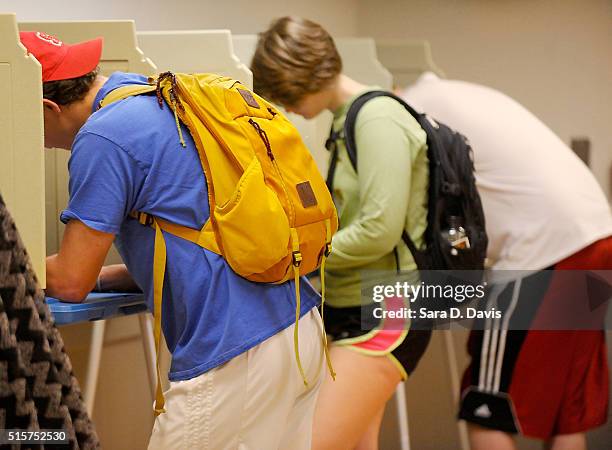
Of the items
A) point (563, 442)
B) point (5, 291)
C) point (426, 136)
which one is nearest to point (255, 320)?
point (5, 291)

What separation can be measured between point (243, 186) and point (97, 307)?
1.16ft

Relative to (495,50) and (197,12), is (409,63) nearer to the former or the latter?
(495,50)

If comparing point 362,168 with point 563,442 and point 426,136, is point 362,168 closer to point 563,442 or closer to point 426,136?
point 426,136

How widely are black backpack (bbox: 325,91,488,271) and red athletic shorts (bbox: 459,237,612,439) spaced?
1.18 feet

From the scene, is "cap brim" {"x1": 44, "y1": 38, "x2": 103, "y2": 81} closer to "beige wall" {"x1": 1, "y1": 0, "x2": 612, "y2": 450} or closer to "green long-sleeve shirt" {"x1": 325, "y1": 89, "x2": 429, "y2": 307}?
"green long-sleeve shirt" {"x1": 325, "y1": 89, "x2": 429, "y2": 307}

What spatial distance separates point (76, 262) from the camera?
1.31 metres

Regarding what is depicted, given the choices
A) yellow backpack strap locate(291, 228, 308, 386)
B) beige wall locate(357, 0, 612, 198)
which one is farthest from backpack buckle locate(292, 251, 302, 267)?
beige wall locate(357, 0, 612, 198)

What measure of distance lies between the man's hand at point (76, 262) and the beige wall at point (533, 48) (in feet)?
8.59

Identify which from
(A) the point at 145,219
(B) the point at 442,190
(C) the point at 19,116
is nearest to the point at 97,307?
(A) the point at 145,219

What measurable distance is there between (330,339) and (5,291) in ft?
4.41

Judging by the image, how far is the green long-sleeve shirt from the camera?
6.06 feet

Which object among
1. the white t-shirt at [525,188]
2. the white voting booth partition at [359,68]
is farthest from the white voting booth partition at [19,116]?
the white voting booth partition at [359,68]

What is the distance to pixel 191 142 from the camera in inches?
50.9

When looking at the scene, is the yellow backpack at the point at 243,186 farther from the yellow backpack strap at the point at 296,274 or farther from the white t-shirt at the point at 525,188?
the white t-shirt at the point at 525,188
